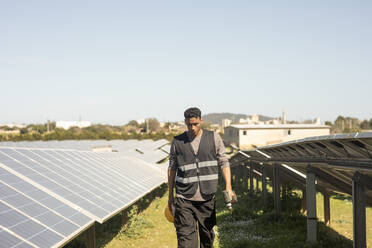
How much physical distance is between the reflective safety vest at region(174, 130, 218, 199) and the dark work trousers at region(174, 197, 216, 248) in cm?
14

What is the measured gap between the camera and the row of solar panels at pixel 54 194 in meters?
6.20

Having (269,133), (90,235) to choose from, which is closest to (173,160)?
(90,235)

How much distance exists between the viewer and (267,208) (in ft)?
47.1

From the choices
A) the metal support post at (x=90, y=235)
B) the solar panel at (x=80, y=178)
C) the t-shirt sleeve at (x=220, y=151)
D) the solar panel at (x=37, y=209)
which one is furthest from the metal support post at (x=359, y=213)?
the metal support post at (x=90, y=235)

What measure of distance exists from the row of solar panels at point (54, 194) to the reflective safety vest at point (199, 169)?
2415mm

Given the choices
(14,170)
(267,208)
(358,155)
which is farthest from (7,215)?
(267,208)

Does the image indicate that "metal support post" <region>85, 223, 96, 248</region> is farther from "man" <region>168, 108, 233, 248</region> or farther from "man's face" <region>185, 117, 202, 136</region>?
"man's face" <region>185, 117, 202, 136</region>

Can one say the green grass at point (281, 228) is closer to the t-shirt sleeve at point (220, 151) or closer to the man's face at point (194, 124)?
the t-shirt sleeve at point (220, 151)

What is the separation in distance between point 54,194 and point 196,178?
470 cm

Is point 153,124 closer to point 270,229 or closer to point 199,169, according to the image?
point 270,229

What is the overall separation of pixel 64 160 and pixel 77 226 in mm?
5660

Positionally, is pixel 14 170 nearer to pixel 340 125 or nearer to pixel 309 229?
pixel 309 229

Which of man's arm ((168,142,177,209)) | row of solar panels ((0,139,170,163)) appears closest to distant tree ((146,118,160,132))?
row of solar panels ((0,139,170,163))

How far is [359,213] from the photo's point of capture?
19.9 feet
